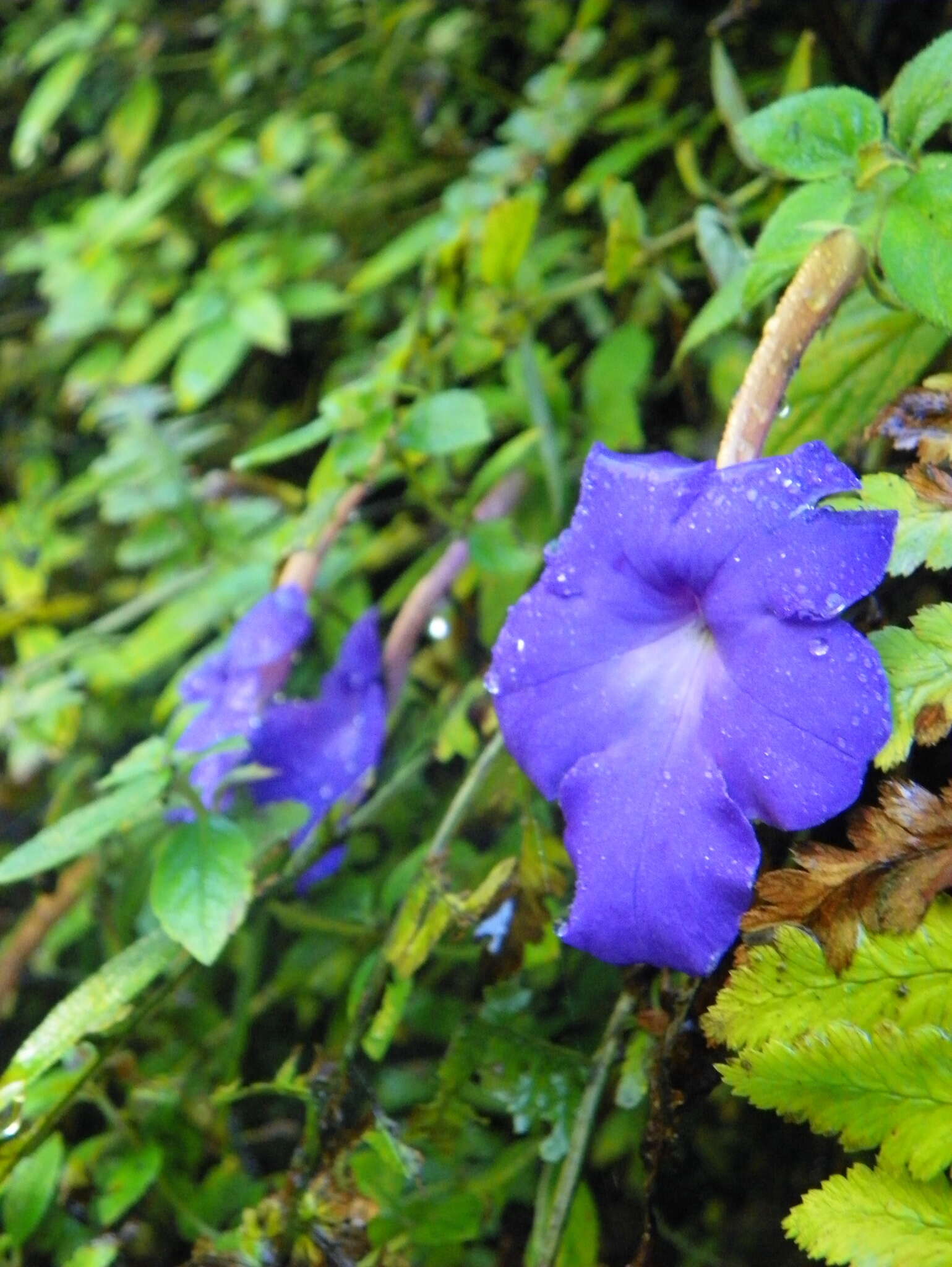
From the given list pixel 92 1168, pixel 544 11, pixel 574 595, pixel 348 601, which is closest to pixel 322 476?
pixel 348 601

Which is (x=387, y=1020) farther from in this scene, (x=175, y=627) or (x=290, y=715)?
(x=175, y=627)

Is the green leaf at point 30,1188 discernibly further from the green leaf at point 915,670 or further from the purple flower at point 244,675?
the green leaf at point 915,670

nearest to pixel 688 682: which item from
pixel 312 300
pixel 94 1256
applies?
pixel 94 1256

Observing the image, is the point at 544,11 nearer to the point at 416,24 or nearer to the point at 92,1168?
the point at 416,24

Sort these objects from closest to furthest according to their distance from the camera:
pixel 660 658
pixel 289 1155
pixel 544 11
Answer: pixel 660 658 → pixel 289 1155 → pixel 544 11

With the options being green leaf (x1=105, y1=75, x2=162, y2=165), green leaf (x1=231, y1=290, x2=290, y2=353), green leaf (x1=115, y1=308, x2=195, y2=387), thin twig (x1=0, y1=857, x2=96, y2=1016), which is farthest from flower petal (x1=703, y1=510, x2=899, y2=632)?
green leaf (x1=105, y1=75, x2=162, y2=165)
